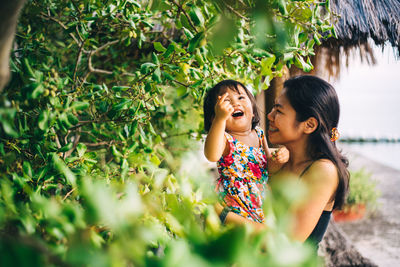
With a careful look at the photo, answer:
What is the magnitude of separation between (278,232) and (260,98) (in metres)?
2.06

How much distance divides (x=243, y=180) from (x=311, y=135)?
0.37 meters

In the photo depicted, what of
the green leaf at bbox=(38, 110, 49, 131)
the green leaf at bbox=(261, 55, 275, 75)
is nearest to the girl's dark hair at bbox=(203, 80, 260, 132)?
the green leaf at bbox=(261, 55, 275, 75)

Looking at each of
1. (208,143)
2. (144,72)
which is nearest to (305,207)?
(208,143)

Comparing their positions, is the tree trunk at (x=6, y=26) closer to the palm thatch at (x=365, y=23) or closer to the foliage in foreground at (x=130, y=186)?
the foliage in foreground at (x=130, y=186)

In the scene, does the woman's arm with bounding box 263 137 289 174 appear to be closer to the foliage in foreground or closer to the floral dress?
the floral dress

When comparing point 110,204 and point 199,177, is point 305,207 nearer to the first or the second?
point 199,177

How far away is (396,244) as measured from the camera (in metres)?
3.23

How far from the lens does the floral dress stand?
134 cm

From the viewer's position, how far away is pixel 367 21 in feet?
6.93

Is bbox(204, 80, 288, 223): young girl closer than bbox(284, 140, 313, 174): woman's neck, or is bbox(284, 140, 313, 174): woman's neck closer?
bbox(284, 140, 313, 174): woman's neck

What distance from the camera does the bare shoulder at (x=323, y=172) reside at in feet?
3.48

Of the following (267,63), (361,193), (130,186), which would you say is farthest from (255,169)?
(361,193)

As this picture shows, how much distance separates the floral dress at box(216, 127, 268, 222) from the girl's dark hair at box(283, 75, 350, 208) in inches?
10.8

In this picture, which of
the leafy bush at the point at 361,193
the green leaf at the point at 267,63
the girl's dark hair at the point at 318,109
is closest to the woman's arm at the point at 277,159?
the girl's dark hair at the point at 318,109
